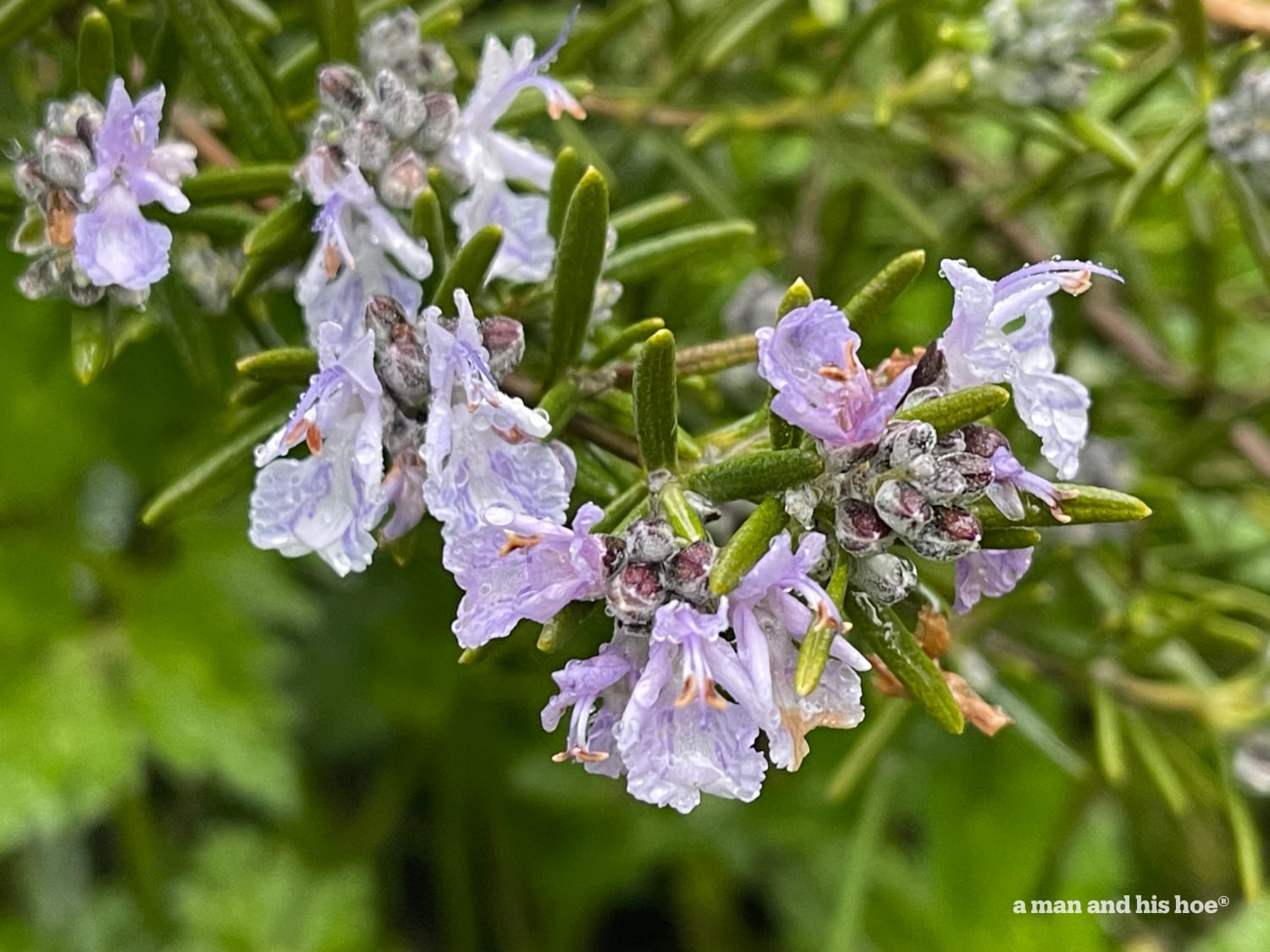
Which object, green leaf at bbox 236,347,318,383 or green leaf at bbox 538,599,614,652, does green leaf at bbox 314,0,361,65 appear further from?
green leaf at bbox 538,599,614,652

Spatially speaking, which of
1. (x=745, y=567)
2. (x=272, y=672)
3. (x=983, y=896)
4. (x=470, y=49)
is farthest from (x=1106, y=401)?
(x=272, y=672)

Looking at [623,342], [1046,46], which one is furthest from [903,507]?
[1046,46]

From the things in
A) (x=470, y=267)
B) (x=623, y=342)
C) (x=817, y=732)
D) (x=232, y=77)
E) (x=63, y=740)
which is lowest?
(x=817, y=732)

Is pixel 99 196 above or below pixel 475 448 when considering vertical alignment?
above

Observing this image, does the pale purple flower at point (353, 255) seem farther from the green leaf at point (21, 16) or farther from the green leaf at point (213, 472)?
the green leaf at point (21, 16)

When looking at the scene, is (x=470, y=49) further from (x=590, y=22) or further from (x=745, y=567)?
(x=745, y=567)

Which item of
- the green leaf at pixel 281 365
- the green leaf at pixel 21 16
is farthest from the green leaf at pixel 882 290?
the green leaf at pixel 21 16

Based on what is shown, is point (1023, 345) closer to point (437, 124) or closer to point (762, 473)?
point (762, 473)
